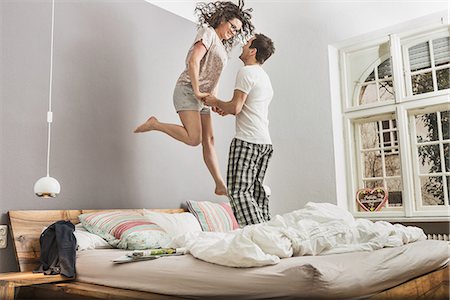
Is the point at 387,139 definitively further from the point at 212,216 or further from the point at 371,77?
the point at 212,216

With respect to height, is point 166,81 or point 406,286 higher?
point 166,81

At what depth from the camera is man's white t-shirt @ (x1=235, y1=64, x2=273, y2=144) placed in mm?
3197

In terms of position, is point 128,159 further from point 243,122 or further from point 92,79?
point 243,122

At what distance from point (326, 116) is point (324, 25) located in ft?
2.99

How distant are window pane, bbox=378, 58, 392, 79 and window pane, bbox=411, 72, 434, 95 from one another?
0.77 ft

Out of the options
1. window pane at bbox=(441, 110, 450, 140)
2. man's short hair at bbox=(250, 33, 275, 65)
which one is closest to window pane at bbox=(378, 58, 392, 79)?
window pane at bbox=(441, 110, 450, 140)

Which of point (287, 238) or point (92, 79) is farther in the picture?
point (92, 79)

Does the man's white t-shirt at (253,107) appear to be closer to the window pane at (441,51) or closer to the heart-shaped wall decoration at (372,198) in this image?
the heart-shaped wall decoration at (372,198)

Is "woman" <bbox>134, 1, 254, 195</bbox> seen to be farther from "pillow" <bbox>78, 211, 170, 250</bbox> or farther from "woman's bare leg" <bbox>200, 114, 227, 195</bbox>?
"pillow" <bbox>78, 211, 170, 250</bbox>

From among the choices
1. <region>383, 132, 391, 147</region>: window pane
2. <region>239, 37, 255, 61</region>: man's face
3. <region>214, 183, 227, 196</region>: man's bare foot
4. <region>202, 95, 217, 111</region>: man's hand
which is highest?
<region>239, 37, 255, 61</region>: man's face

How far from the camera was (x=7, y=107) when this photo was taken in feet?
9.23

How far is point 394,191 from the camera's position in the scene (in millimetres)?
4129

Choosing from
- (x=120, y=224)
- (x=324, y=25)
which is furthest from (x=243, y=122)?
(x=324, y=25)

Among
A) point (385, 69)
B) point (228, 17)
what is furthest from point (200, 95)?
point (385, 69)
